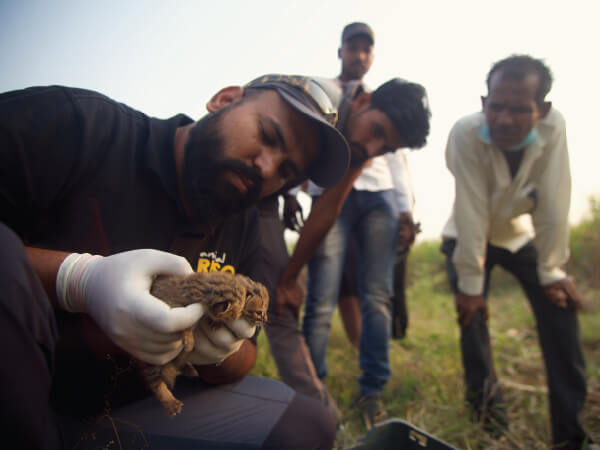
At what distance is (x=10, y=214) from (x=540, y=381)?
4.27 meters

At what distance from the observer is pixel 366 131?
1442 millimetres

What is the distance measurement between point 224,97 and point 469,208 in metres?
1.81

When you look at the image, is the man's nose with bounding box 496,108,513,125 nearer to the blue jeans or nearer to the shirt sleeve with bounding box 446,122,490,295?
the shirt sleeve with bounding box 446,122,490,295

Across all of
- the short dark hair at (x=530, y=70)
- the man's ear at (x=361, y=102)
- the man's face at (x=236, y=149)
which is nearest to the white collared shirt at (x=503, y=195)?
the short dark hair at (x=530, y=70)

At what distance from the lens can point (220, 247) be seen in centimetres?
112

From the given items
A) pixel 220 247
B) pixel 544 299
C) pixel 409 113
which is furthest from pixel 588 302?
pixel 220 247

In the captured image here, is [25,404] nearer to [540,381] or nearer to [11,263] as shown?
[11,263]

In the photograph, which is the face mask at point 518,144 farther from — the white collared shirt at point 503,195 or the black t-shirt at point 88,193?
the black t-shirt at point 88,193

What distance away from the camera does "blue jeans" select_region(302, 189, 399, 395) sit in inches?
102

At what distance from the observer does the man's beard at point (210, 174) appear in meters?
1.18

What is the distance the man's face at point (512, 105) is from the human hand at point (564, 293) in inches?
41.1

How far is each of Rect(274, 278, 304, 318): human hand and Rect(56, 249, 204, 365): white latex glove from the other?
3.77 ft

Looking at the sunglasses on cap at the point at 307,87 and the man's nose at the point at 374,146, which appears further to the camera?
the man's nose at the point at 374,146

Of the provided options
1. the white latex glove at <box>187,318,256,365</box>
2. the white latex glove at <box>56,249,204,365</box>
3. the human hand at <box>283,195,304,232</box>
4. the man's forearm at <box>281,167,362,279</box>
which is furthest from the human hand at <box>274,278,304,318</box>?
the white latex glove at <box>56,249,204,365</box>
